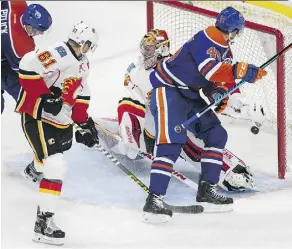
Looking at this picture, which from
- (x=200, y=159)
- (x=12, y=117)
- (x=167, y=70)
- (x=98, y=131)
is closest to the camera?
(x=167, y=70)

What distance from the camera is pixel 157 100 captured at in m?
4.61

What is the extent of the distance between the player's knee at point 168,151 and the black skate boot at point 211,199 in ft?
0.84

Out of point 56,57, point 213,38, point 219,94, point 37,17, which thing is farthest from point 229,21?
point 37,17

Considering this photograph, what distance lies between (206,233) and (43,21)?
1.26 m

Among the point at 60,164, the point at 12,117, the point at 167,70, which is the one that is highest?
the point at 167,70

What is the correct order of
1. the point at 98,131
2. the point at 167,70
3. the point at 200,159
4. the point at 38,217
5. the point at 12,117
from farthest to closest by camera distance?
1. the point at 12,117
2. the point at 98,131
3. the point at 200,159
4. the point at 167,70
5. the point at 38,217

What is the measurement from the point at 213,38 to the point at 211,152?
58 centimetres

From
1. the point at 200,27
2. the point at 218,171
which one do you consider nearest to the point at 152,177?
the point at 218,171

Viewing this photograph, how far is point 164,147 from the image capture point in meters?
4.55

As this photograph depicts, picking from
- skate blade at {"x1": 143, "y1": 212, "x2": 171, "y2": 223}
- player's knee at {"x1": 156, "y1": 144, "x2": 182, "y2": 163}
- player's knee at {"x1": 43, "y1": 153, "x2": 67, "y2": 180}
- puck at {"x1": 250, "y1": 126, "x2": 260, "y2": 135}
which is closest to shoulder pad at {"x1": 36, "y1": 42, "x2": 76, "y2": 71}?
player's knee at {"x1": 43, "y1": 153, "x2": 67, "y2": 180}

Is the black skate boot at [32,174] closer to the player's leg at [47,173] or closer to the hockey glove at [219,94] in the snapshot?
the player's leg at [47,173]

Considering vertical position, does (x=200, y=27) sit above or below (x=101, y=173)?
above

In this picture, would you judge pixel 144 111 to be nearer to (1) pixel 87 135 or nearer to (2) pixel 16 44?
(1) pixel 87 135

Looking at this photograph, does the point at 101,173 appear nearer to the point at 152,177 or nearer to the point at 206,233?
the point at 152,177
